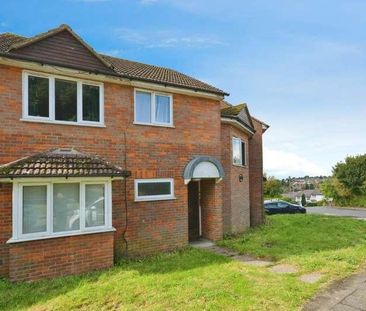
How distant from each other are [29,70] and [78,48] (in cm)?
173

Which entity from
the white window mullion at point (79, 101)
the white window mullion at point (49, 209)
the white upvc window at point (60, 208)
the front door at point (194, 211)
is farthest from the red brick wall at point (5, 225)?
the front door at point (194, 211)

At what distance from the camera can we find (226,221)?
13727 mm

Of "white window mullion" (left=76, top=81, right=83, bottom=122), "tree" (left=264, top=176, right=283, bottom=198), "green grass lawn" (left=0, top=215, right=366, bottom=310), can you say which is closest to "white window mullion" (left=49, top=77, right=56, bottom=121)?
"white window mullion" (left=76, top=81, right=83, bottom=122)

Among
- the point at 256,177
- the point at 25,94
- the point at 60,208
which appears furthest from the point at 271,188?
the point at 25,94

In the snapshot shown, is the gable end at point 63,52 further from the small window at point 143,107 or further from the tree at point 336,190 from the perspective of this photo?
the tree at point 336,190

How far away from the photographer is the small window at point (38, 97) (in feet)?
29.3

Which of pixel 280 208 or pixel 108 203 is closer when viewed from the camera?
pixel 108 203

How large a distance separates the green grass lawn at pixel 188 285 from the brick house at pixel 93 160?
2.87ft

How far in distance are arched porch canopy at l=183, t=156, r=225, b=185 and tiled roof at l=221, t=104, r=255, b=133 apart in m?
2.55

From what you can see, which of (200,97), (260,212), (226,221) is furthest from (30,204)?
(260,212)

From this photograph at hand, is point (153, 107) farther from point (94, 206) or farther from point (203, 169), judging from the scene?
point (94, 206)

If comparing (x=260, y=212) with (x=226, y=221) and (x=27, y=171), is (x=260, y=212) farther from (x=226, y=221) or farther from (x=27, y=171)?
(x=27, y=171)

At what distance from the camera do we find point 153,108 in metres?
11.2

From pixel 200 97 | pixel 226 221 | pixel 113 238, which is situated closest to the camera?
pixel 113 238
